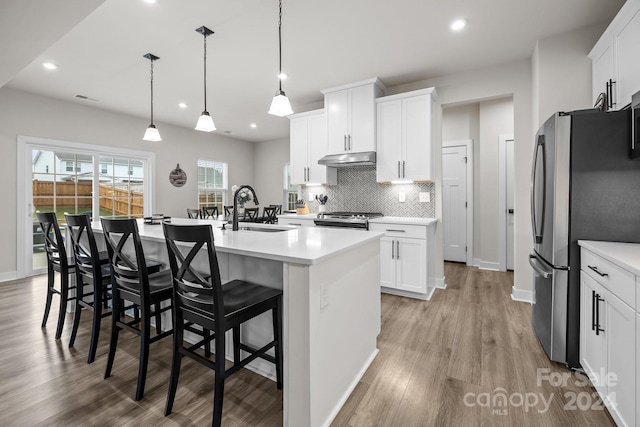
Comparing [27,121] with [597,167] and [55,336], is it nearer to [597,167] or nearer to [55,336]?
[55,336]

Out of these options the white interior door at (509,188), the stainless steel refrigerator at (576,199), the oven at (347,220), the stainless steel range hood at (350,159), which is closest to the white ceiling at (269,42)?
the stainless steel range hood at (350,159)

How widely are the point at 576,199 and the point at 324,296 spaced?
1.78 m

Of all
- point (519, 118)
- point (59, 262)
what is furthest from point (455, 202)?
point (59, 262)

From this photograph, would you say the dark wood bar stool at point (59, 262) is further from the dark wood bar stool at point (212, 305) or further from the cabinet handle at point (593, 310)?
the cabinet handle at point (593, 310)

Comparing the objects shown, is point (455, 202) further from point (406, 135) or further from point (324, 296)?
point (324, 296)

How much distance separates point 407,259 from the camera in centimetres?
350

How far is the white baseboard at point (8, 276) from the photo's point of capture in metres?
4.20

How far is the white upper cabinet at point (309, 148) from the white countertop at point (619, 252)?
10.4ft

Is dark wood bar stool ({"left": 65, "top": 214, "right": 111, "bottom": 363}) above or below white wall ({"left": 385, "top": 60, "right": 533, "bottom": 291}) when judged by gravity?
below

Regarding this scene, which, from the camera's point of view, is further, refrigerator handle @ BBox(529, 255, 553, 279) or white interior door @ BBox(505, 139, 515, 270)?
white interior door @ BBox(505, 139, 515, 270)

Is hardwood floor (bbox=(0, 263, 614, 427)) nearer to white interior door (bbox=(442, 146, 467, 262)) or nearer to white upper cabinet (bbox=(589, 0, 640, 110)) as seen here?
white upper cabinet (bbox=(589, 0, 640, 110))

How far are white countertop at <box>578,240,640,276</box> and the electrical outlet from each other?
1350 mm

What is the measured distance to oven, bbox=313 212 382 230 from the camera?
12.4ft

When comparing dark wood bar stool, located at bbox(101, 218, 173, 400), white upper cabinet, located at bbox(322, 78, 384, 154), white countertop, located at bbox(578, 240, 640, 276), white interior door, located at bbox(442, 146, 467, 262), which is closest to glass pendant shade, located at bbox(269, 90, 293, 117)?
dark wood bar stool, located at bbox(101, 218, 173, 400)
